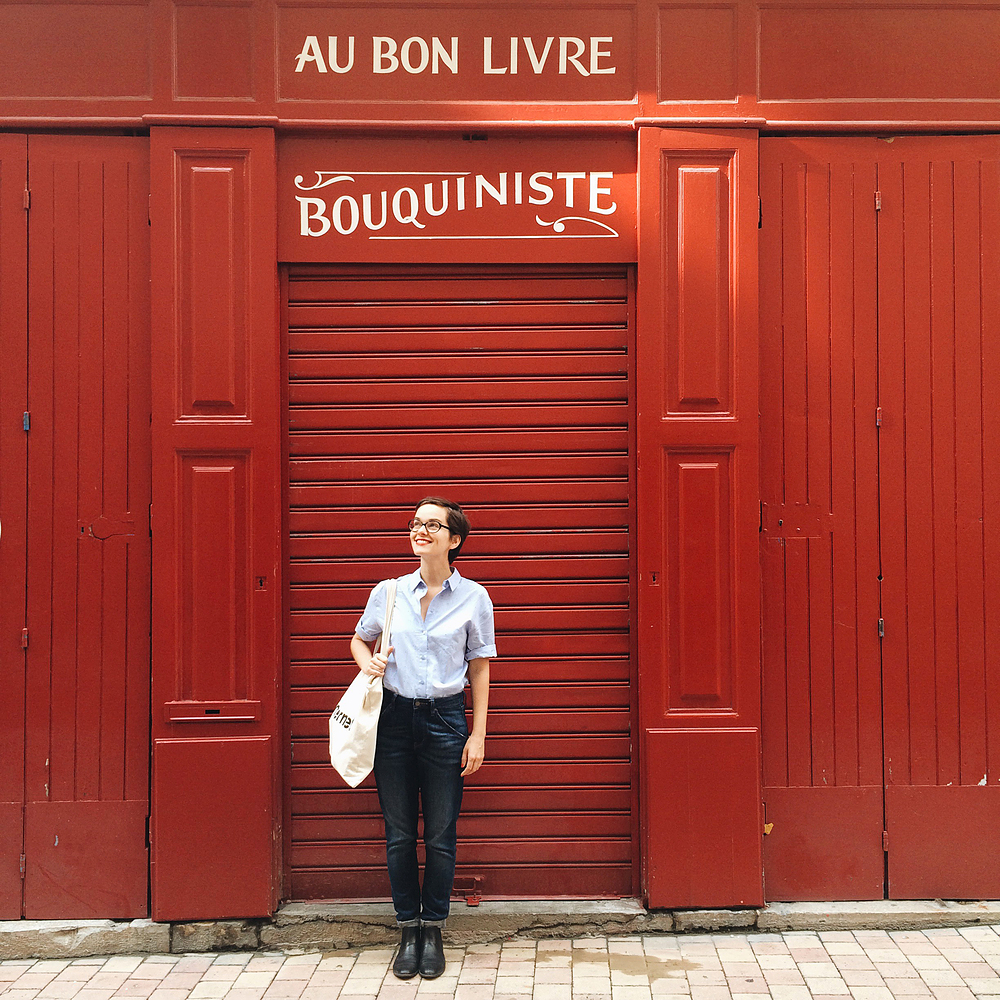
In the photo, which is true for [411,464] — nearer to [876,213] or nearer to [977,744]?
[876,213]

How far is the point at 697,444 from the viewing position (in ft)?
15.0

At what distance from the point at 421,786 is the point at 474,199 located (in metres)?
2.88

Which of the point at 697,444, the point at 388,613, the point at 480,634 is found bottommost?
the point at 480,634

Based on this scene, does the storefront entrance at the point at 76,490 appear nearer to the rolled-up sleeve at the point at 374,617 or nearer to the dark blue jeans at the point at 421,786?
the rolled-up sleeve at the point at 374,617

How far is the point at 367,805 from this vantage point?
15.3 feet

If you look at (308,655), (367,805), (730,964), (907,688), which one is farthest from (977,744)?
(308,655)

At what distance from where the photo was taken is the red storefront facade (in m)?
4.52

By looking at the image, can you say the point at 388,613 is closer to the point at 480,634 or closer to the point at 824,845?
the point at 480,634

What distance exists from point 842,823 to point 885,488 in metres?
1.71

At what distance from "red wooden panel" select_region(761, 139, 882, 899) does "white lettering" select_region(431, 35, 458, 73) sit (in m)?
1.65

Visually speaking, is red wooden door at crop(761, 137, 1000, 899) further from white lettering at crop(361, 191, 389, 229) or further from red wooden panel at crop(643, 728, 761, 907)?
white lettering at crop(361, 191, 389, 229)

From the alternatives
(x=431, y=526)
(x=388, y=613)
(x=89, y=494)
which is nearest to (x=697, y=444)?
(x=431, y=526)

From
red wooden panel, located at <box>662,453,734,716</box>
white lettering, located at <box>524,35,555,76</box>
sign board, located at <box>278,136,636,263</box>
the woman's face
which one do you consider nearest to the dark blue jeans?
the woman's face

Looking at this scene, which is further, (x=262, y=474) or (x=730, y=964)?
(x=262, y=474)
